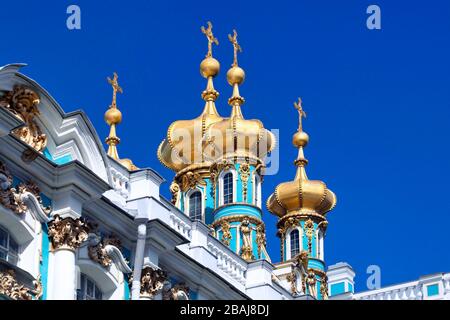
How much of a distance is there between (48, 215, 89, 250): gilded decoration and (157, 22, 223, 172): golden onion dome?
19.8 metres

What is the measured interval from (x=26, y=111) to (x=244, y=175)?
1732cm

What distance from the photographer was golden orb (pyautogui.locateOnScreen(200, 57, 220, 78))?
1727 inches

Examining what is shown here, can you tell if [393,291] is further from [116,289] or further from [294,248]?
[294,248]

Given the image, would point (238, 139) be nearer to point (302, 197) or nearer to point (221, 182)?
point (221, 182)

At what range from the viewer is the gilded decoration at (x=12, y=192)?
2212cm

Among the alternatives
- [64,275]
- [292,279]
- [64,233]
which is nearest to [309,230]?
[292,279]

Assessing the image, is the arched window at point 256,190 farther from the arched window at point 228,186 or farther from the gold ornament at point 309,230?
the gold ornament at point 309,230

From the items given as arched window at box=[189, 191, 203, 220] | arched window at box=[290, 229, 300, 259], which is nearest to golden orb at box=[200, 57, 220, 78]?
arched window at box=[189, 191, 203, 220]

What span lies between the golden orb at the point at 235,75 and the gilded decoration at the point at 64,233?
816 inches

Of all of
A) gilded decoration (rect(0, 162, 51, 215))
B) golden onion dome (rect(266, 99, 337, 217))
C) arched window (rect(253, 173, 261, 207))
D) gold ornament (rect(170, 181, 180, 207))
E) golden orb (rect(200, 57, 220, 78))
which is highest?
golden orb (rect(200, 57, 220, 78))

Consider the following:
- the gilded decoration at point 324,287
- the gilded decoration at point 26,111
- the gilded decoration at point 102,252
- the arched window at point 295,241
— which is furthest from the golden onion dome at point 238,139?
the gilded decoration at point 26,111

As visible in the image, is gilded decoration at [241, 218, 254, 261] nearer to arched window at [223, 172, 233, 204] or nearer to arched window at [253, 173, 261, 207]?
arched window at [253, 173, 261, 207]
